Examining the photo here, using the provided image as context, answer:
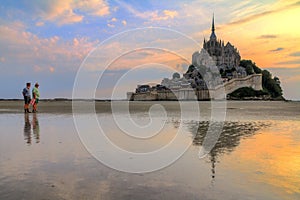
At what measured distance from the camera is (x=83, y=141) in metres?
10.9

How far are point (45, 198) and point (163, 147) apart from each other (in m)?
5.83

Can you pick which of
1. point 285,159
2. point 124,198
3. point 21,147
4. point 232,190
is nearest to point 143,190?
point 124,198

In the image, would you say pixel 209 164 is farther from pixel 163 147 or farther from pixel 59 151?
pixel 59 151

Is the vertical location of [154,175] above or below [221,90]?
below

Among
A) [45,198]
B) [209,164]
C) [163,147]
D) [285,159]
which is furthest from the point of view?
[163,147]

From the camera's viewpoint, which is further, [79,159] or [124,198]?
[79,159]

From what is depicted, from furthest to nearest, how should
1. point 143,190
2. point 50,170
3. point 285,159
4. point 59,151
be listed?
point 59,151 → point 285,159 → point 50,170 → point 143,190

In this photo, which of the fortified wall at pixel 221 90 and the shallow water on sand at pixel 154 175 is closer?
the shallow water on sand at pixel 154 175

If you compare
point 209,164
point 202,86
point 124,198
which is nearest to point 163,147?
point 209,164

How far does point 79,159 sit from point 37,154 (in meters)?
1.36

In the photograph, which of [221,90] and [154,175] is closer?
[154,175]

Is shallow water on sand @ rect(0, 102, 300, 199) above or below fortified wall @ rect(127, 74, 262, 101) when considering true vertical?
below

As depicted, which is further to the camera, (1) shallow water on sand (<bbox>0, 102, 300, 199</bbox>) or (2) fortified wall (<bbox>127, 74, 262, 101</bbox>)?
(2) fortified wall (<bbox>127, 74, 262, 101</bbox>)

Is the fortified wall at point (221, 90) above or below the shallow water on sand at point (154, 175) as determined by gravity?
above
